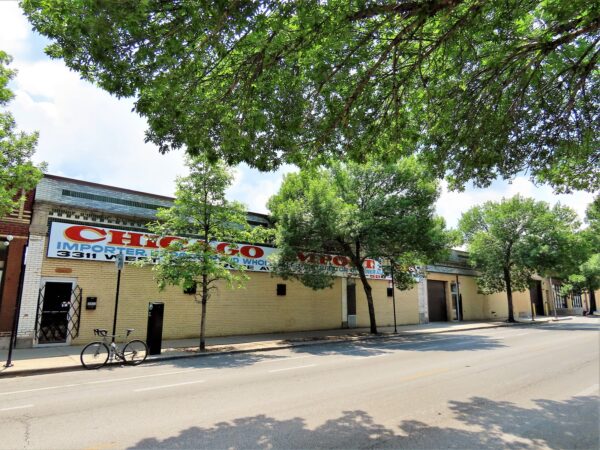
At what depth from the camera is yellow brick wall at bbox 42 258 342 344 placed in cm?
1532

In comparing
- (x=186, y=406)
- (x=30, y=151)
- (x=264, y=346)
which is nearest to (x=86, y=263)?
(x=30, y=151)

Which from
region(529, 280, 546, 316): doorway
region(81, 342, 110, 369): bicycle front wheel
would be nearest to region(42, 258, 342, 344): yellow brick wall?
region(81, 342, 110, 369): bicycle front wheel

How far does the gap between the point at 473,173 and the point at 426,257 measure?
35.3 ft

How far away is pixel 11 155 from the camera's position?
11.2 meters

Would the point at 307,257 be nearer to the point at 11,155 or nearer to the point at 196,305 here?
the point at 196,305

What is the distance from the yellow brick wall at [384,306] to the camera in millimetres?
25656

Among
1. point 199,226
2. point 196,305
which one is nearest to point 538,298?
point 196,305

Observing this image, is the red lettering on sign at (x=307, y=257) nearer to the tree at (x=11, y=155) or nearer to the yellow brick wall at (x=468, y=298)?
the tree at (x=11, y=155)

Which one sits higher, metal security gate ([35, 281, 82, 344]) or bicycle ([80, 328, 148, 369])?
metal security gate ([35, 281, 82, 344])

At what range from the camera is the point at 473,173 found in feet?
33.1

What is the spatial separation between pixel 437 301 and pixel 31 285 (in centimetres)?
2753

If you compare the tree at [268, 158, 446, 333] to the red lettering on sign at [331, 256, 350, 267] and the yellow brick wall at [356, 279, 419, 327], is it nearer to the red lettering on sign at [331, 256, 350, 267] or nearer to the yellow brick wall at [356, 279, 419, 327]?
the red lettering on sign at [331, 256, 350, 267]

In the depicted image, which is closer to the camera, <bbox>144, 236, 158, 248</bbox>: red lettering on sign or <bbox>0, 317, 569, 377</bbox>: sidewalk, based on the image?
<bbox>0, 317, 569, 377</bbox>: sidewalk

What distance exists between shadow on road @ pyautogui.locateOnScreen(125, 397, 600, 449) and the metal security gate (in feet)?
38.8
